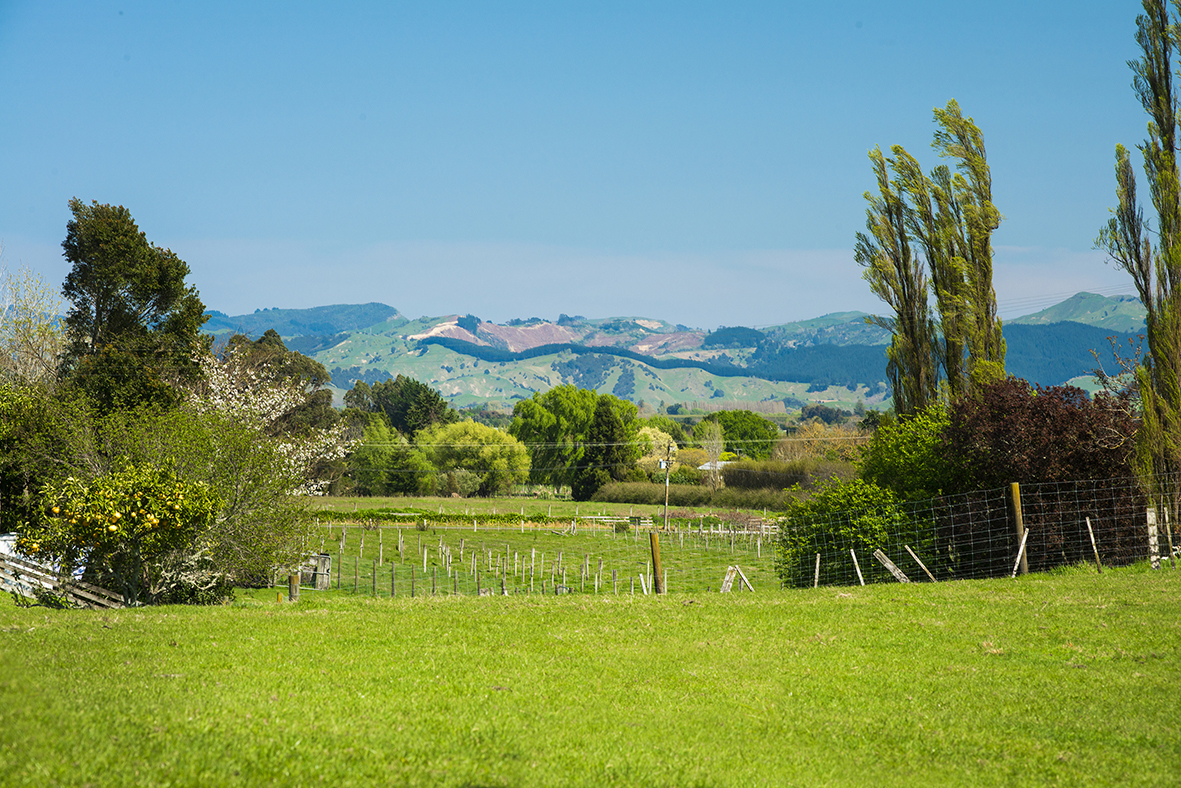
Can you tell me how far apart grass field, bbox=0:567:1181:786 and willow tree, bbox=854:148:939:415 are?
13.9 m

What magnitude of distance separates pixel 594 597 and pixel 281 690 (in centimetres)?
806

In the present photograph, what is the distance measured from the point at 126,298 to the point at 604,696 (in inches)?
1130

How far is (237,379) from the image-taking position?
3912 cm

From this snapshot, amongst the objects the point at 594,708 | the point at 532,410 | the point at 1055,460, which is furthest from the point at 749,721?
the point at 532,410

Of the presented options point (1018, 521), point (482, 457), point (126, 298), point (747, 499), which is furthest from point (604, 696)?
point (482, 457)

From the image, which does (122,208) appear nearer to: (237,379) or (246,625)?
(237,379)

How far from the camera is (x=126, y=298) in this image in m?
30.6

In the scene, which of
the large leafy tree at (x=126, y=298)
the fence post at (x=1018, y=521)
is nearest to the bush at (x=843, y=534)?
the fence post at (x=1018, y=521)

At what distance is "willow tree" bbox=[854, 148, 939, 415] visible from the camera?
1022 inches

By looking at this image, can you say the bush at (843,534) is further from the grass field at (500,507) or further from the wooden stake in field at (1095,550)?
the grass field at (500,507)

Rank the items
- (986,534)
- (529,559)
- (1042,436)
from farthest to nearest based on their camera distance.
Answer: (529,559) < (986,534) < (1042,436)

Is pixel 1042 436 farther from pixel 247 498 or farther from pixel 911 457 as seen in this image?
pixel 247 498

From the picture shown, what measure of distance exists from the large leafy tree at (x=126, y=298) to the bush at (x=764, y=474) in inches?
2141

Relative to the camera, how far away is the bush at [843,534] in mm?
19406
